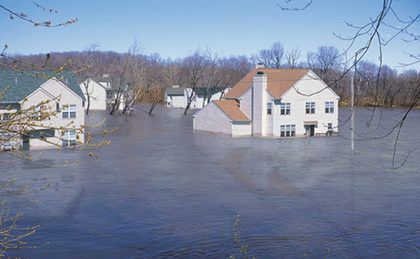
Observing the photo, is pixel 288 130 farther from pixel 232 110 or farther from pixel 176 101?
pixel 176 101

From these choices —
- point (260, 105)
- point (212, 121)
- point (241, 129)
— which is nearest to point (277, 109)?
point (260, 105)

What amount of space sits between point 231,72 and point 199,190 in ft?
286

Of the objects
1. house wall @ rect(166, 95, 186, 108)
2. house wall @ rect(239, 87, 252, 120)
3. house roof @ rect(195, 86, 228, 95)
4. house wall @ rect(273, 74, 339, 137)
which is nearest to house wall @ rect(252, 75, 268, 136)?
house wall @ rect(239, 87, 252, 120)

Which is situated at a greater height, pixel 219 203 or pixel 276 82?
pixel 276 82

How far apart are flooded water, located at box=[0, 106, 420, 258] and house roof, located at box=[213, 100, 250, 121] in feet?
27.8

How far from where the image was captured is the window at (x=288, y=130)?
47.0 m

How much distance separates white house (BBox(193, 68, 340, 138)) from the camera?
46.5 metres

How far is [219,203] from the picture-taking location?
22359 mm

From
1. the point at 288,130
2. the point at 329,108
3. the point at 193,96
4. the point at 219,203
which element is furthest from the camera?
the point at 193,96

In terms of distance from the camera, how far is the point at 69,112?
38438 millimetres

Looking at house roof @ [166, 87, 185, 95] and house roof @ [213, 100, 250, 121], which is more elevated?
house roof @ [166, 87, 185, 95]

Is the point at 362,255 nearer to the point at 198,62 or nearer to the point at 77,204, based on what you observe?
the point at 77,204

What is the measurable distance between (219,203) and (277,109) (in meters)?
24.9

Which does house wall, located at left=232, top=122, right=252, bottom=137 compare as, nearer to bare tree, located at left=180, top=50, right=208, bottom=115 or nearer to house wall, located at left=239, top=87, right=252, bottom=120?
house wall, located at left=239, top=87, right=252, bottom=120
